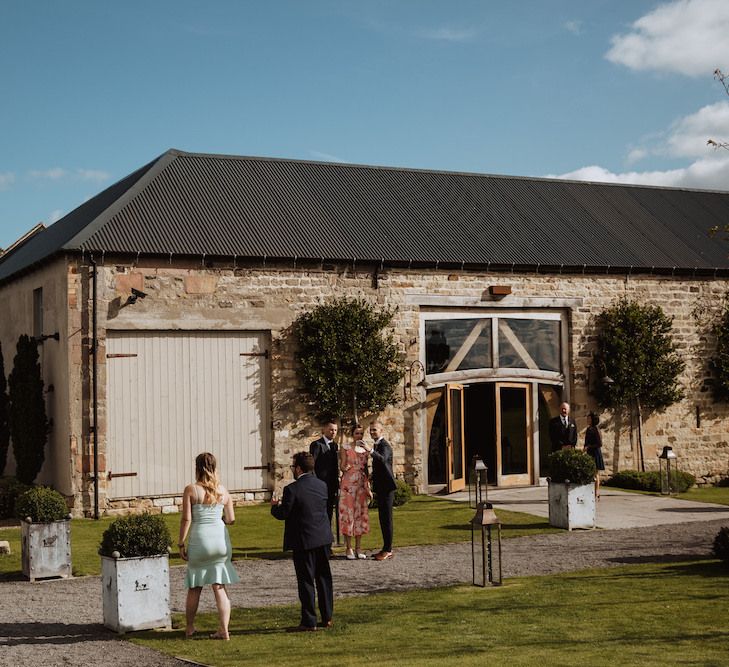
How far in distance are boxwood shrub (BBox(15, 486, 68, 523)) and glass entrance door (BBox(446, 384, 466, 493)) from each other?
10169 millimetres

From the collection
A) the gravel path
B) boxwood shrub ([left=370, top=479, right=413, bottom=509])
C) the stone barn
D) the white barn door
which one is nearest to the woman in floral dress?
the gravel path

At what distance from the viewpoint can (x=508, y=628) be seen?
31.3 feet

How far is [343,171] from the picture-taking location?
24797 mm

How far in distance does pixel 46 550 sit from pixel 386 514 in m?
4.44

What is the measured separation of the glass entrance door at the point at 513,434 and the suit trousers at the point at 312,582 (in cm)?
1302

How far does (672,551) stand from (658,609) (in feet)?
13.7

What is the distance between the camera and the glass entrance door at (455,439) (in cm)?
2184

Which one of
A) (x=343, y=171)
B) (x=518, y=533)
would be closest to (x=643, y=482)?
(x=518, y=533)

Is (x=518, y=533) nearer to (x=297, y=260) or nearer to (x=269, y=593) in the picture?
(x=269, y=593)

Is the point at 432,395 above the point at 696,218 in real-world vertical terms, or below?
below

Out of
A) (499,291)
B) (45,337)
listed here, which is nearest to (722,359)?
(499,291)

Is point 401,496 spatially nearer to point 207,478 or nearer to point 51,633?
point 51,633

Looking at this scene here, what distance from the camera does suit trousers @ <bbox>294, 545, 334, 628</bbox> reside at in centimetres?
969

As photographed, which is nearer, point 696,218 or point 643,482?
point 643,482
